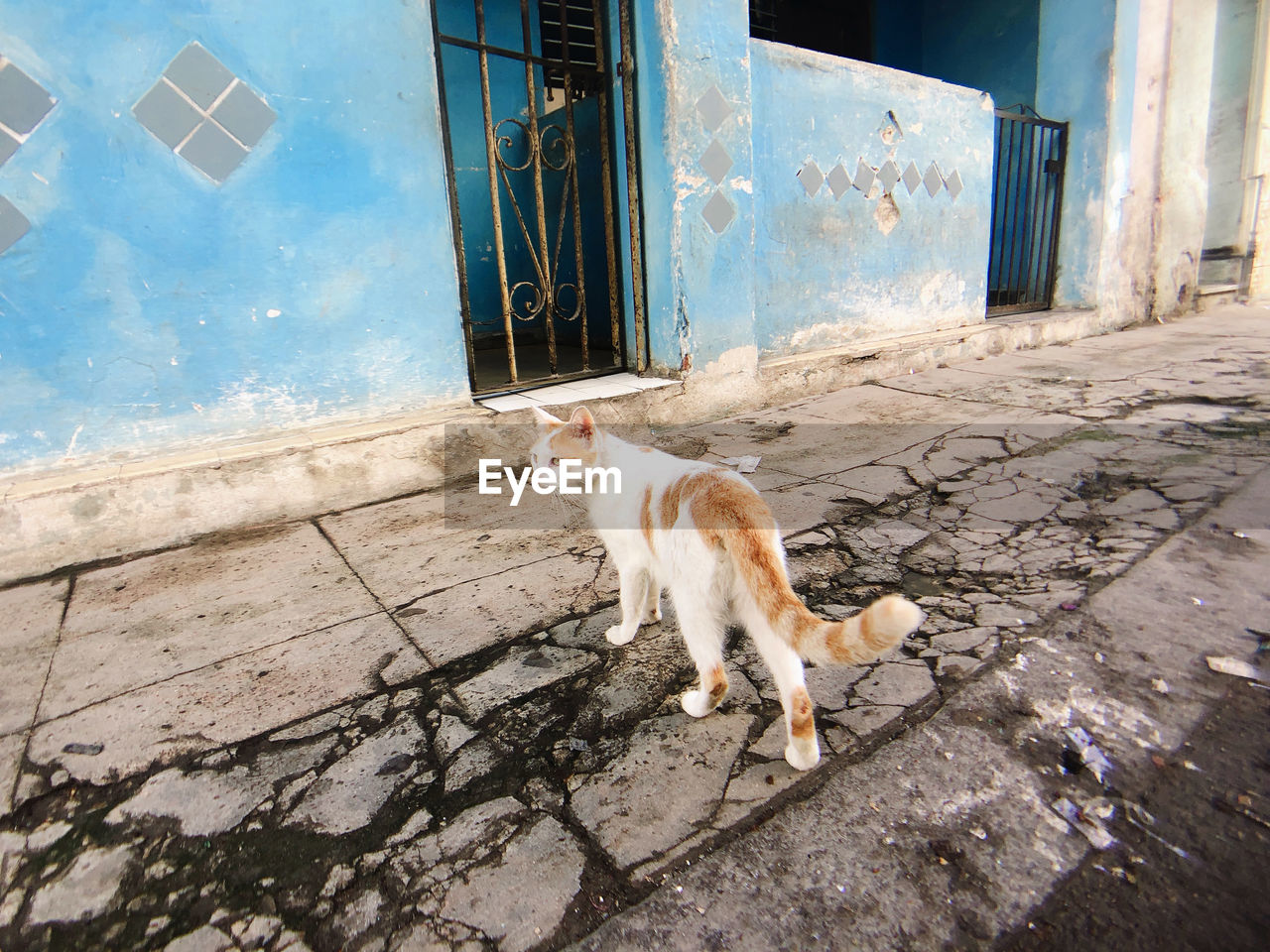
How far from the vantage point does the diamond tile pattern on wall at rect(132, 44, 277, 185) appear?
114 inches

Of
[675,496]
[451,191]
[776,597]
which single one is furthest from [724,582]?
[451,191]

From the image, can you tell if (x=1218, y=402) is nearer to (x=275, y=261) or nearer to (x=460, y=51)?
(x=275, y=261)

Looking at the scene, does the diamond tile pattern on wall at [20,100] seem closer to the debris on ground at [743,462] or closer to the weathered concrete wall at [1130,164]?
the debris on ground at [743,462]

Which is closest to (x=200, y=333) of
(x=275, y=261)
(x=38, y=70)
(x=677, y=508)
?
(x=275, y=261)

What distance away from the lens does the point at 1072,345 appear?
6754 millimetres

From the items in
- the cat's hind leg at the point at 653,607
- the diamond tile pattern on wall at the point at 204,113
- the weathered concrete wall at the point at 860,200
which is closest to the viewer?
the cat's hind leg at the point at 653,607

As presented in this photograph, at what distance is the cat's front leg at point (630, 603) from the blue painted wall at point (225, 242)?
220 cm

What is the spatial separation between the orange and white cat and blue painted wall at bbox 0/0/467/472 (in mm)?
2084

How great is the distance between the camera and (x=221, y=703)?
1.86 meters

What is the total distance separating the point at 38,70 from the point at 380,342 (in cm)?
161

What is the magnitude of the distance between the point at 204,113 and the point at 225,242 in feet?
1.77

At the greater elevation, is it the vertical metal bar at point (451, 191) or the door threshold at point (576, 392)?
the vertical metal bar at point (451, 191)

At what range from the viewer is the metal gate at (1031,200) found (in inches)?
274

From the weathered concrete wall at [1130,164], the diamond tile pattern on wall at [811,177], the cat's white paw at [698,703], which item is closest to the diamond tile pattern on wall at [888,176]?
the diamond tile pattern on wall at [811,177]
